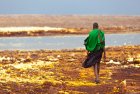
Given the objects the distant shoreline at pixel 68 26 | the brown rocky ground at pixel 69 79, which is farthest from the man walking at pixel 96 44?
the distant shoreline at pixel 68 26

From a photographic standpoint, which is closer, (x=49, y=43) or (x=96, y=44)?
(x=96, y=44)

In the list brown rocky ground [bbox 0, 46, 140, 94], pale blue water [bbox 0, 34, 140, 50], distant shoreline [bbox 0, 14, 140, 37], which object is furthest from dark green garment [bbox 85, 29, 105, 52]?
distant shoreline [bbox 0, 14, 140, 37]

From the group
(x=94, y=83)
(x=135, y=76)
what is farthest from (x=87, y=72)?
(x=94, y=83)

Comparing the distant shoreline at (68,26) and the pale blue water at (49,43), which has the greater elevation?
the pale blue water at (49,43)

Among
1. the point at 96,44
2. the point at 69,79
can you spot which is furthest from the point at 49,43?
the point at 96,44

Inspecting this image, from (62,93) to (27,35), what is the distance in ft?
235

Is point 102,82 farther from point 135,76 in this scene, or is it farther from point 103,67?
point 103,67

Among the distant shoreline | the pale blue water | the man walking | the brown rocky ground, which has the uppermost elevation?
the man walking

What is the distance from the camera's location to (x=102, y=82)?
17.6m

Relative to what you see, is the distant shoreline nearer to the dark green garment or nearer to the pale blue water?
the pale blue water

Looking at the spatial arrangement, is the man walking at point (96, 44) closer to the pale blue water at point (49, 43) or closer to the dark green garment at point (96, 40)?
the dark green garment at point (96, 40)

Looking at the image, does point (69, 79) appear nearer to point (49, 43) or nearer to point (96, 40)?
point (96, 40)

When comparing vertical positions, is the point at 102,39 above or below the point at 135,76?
above

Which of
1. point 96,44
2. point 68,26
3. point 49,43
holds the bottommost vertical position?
point 68,26
